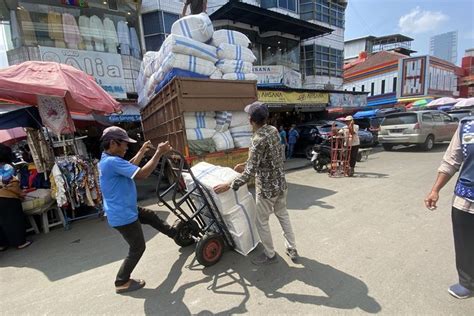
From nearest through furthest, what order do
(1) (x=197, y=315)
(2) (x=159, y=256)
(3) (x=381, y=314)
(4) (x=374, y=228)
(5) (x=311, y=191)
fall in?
(3) (x=381, y=314) → (1) (x=197, y=315) → (2) (x=159, y=256) → (4) (x=374, y=228) → (5) (x=311, y=191)

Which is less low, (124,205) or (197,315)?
(124,205)

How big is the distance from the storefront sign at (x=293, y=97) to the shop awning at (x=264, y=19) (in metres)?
4.62

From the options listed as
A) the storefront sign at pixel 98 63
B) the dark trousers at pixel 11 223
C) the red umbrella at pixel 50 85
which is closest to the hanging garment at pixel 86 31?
the storefront sign at pixel 98 63

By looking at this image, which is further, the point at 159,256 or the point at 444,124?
the point at 444,124

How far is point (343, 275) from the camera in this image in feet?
8.41

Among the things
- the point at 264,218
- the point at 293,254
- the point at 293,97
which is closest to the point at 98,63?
the point at 293,97

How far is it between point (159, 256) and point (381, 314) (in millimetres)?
2528

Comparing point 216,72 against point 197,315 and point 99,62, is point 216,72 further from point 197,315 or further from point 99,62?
point 99,62

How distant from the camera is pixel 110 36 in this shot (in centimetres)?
1075

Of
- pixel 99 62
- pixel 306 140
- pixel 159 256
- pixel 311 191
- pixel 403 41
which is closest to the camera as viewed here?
pixel 159 256

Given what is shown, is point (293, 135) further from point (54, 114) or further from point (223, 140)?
point (54, 114)

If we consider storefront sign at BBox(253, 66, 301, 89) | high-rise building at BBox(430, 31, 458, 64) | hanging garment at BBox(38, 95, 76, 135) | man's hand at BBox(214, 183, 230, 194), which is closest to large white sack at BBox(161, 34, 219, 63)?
hanging garment at BBox(38, 95, 76, 135)

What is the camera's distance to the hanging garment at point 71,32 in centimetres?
989

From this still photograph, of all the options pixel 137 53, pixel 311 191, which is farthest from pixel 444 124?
pixel 137 53
